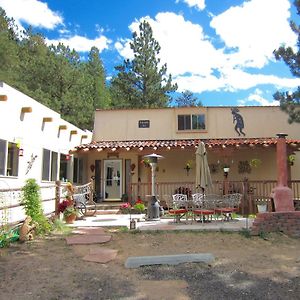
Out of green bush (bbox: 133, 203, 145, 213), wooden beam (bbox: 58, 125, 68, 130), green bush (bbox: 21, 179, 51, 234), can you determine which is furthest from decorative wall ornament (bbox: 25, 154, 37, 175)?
green bush (bbox: 133, 203, 145, 213)

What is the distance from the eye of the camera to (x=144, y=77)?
3328 cm

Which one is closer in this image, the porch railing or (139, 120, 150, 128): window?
the porch railing

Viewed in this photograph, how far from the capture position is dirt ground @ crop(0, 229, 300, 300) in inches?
218

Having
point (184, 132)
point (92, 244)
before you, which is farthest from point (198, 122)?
point (92, 244)

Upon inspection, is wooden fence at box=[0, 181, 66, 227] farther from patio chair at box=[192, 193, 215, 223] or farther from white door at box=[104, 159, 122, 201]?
white door at box=[104, 159, 122, 201]

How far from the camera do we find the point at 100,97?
34.0m

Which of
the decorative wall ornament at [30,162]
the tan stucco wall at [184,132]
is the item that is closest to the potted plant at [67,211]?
the decorative wall ornament at [30,162]

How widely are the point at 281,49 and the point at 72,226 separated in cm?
862

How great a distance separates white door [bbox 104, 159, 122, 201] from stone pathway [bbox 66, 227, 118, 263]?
880 centimetres

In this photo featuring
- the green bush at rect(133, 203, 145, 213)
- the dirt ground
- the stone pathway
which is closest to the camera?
Result: the dirt ground

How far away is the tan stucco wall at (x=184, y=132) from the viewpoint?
20.1 m

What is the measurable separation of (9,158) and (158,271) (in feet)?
21.2

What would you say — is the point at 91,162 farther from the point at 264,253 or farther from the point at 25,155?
the point at 264,253

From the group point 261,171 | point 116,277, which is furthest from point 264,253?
point 261,171
